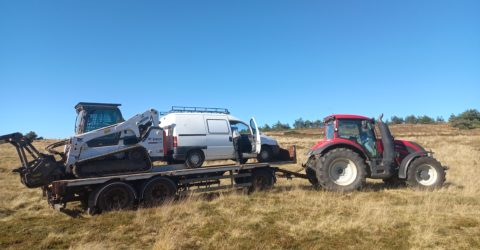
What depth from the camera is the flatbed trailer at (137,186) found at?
30.0 feet

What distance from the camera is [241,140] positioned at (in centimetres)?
1290

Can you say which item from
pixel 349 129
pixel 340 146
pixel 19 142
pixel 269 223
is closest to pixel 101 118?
pixel 19 142

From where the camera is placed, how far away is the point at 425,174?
1205cm

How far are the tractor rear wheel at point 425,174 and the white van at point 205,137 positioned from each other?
14.9 ft

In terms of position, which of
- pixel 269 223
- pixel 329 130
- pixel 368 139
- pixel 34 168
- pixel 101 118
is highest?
pixel 101 118

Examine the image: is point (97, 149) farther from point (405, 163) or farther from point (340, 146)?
point (405, 163)

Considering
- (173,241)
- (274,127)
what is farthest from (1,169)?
(274,127)

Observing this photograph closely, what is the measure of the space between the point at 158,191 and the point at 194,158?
1.88 m

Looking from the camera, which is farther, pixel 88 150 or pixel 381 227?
pixel 88 150

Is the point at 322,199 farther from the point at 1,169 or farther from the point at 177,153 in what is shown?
the point at 1,169

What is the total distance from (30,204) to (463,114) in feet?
267

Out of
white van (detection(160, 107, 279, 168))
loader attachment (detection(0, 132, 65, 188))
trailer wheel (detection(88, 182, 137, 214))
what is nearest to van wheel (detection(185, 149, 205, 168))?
white van (detection(160, 107, 279, 168))

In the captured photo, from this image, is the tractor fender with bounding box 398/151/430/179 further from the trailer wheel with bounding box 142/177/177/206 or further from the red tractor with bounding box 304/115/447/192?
the trailer wheel with bounding box 142/177/177/206

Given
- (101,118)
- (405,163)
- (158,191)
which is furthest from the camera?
(405,163)
